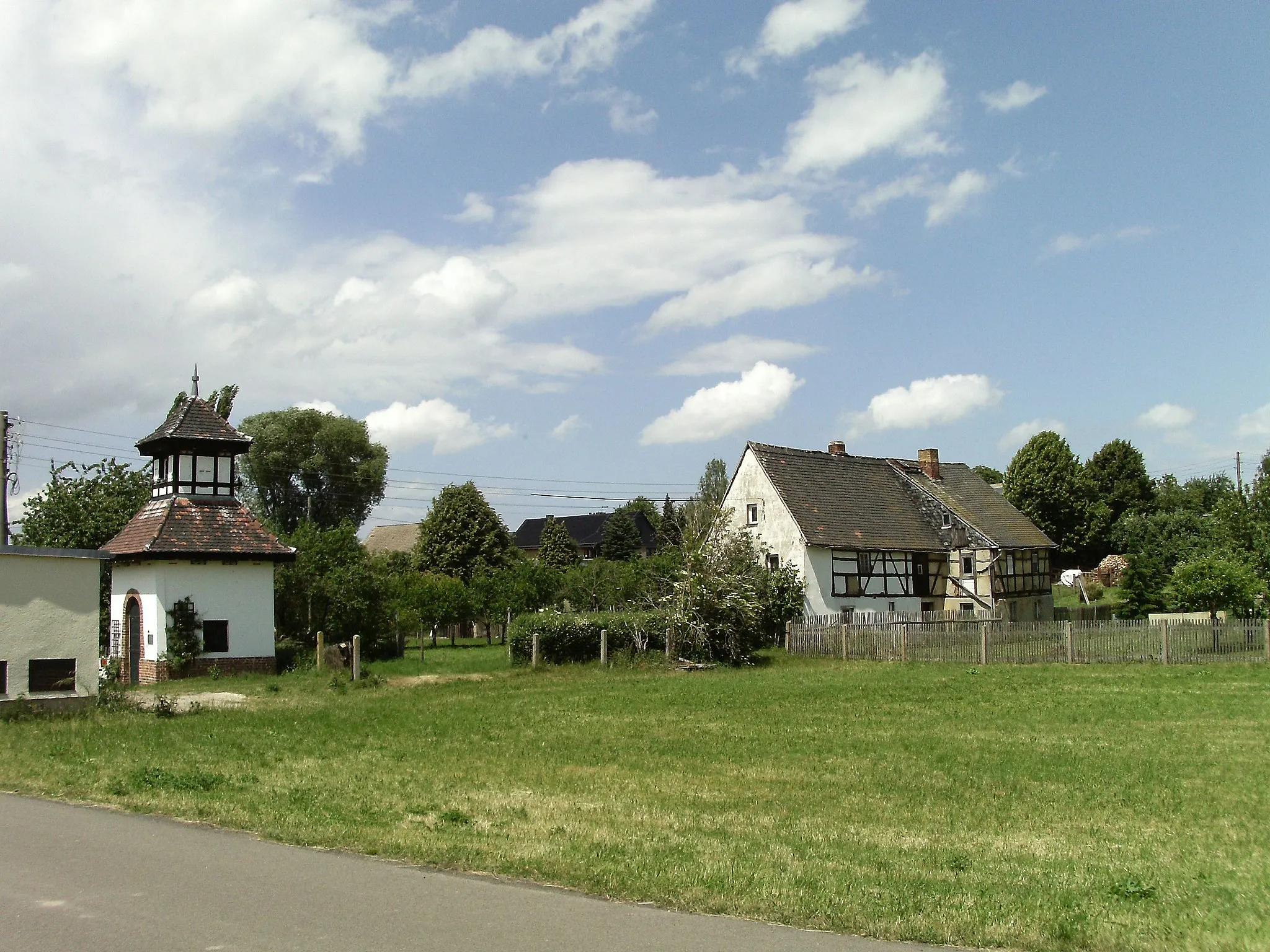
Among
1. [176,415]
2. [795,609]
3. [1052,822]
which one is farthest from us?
[795,609]

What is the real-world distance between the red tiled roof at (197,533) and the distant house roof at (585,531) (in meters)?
59.7

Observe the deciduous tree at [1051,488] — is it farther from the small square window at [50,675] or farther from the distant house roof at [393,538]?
the small square window at [50,675]

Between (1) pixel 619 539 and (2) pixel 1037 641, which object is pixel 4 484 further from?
(1) pixel 619 539

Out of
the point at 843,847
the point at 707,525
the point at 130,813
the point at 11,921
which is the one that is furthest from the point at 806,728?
the point at 707,525

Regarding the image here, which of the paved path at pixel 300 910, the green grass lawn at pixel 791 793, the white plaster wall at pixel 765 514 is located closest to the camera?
the paved path at pixel 300 910

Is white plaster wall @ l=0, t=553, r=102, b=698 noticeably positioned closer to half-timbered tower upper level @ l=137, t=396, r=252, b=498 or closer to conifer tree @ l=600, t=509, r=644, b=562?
half-timbered tower upper level @ l=137, t=396, r=252, b=498

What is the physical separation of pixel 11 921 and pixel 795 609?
40.1 meters

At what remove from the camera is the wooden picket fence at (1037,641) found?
3303 cm

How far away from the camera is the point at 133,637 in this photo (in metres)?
35.3

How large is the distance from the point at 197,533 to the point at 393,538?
74.6 meters

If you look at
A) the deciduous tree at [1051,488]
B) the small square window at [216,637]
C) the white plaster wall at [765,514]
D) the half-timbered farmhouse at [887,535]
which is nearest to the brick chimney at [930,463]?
the half-timbered farmhouse at [887,535]

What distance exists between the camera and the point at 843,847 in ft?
33.8

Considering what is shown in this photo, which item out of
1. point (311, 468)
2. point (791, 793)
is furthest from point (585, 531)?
point (791, 793)

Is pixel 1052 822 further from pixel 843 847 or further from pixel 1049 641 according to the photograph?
pixel 1049 641
